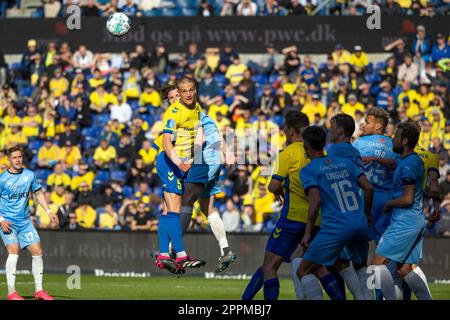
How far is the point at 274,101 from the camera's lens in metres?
26.2

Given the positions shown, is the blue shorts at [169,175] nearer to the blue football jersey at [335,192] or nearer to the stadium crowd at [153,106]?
the blue football jersey at [335,192]

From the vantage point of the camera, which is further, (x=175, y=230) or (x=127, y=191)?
(x=127, y=191)

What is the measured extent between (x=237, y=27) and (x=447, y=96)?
605cm

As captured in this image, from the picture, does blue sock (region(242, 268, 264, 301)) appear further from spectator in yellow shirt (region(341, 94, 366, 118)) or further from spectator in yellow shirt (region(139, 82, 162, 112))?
spectator in yellow shirt (region(139, 82, 162, 112))

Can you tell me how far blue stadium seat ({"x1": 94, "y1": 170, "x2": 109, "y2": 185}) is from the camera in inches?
984

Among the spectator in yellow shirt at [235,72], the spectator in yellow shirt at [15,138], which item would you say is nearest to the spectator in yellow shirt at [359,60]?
the spectator in yellow shirt at [235,72]

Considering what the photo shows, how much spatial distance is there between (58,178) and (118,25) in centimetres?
611

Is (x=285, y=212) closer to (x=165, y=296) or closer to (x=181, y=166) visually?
(x=181, y=166)

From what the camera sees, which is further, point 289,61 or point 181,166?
point 289,61

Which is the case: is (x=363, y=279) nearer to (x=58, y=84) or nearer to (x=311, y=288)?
(x=311, y=288)

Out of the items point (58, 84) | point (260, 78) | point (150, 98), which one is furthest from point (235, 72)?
point (58, 84)

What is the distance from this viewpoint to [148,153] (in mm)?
25312

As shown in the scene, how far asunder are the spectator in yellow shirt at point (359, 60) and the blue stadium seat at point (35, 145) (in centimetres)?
816

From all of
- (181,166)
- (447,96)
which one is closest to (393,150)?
(181,166)
